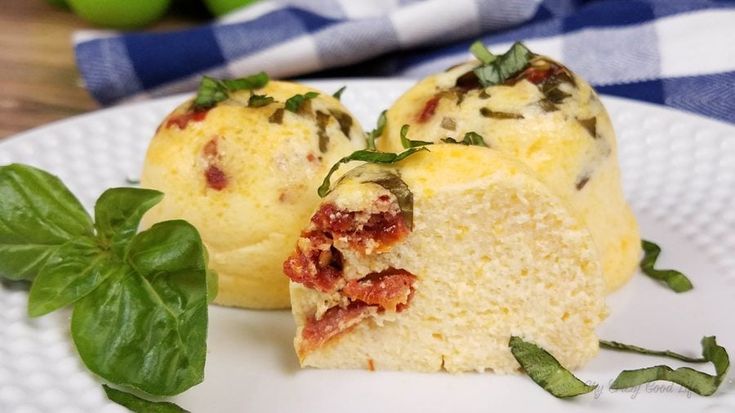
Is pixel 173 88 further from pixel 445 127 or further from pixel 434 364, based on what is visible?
pixel 434 364

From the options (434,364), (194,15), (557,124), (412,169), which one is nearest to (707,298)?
(557,124)

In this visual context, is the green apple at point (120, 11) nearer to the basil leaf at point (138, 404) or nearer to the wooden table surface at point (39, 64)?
the wooden table surface at point (39, 64)

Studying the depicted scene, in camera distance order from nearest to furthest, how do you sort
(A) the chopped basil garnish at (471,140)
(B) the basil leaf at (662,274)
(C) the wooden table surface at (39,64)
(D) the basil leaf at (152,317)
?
(D) the basil leaf at (152,317), (A) the chopped basil garnish at (471,140), (B) the basil leaf at (662,274), (C) the wooden table surface at (39,64)

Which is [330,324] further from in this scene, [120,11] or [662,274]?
[120,11]

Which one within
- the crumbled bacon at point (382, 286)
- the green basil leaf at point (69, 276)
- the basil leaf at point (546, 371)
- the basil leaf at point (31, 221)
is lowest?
the basil leaf at point (546, 371)

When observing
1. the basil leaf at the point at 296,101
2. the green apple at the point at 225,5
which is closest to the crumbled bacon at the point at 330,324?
the basil leaf at the point at 296,101

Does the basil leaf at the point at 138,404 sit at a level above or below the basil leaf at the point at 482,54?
below

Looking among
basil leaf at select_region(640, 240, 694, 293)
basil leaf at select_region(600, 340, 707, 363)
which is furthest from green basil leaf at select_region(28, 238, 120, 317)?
basil leaf at select_region(640, 240, 694, 293)
